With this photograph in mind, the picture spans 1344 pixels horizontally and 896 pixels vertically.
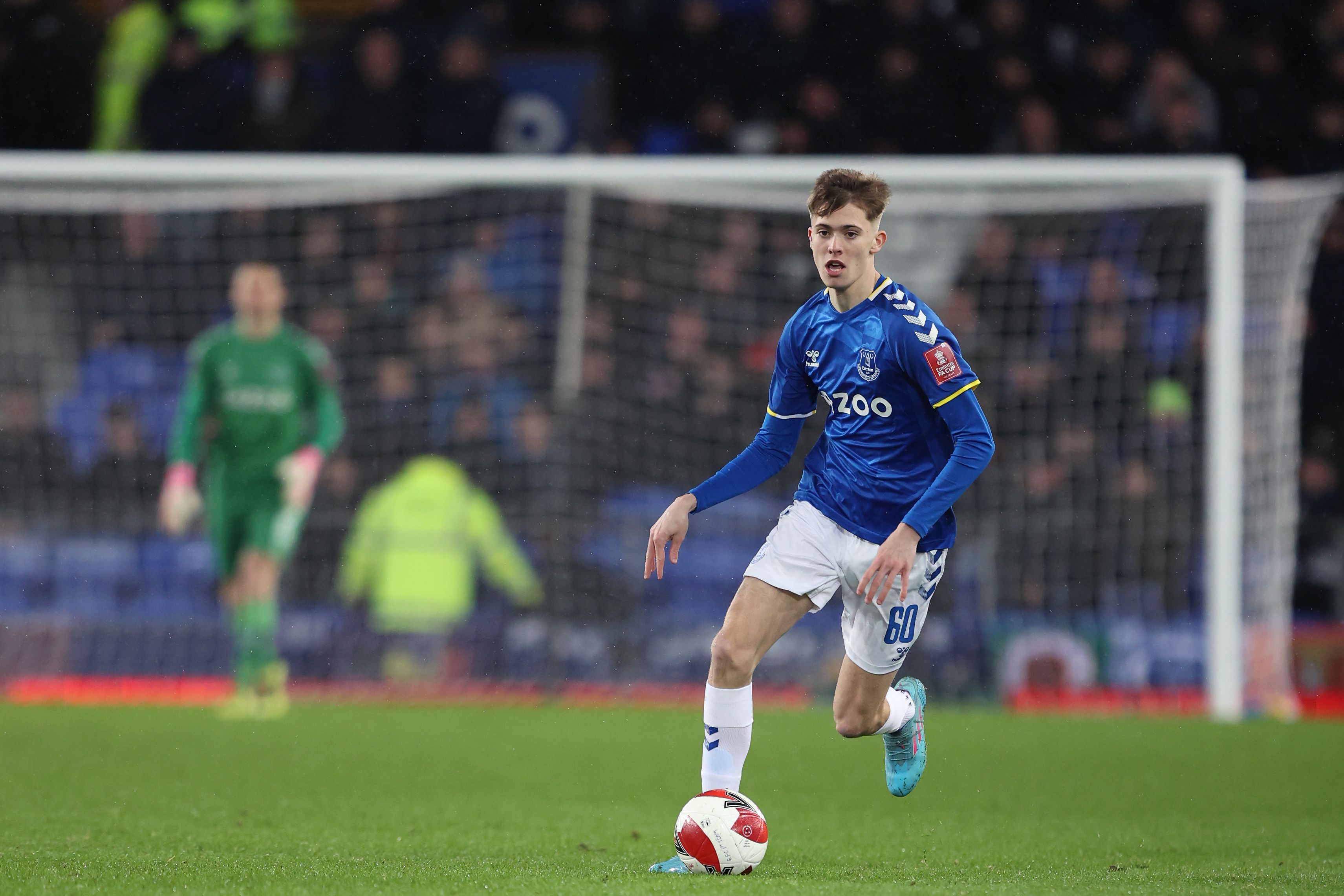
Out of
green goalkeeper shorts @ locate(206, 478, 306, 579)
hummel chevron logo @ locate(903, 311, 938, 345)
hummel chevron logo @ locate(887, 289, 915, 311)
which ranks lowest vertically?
green goalkeeper shorts @ locate(206, 478, 306, 579)

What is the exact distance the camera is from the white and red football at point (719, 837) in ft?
14.3

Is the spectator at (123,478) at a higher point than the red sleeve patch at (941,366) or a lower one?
lower

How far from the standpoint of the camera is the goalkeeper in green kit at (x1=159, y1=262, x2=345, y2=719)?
10.0 m

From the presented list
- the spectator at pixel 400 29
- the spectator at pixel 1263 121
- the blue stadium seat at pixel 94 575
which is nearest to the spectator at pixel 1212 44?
the spectator at pixel 1263 121

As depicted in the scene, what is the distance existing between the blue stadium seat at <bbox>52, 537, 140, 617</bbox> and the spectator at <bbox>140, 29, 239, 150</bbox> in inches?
161

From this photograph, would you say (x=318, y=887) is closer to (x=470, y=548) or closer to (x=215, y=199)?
(x=470, y=548)

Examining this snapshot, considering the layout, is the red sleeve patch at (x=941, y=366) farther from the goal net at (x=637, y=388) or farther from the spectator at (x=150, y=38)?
the spectator at (x=150, y=38)

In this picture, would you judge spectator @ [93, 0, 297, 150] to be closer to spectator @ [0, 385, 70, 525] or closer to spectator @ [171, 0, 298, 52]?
spectator @ [171, 0, 298, 52]

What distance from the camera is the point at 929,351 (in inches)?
184

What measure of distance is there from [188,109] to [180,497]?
546 cm

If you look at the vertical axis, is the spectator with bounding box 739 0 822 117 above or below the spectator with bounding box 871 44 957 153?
above

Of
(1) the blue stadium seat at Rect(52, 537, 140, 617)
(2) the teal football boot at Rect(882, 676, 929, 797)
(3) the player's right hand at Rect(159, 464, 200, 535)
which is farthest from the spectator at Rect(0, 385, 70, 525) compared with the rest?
(2) the teal football boot at Rect(882, 676, 929, 797)

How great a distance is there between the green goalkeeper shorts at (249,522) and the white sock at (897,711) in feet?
18.6

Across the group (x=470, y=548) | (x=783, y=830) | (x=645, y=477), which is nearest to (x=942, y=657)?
(x=645, y=477)
